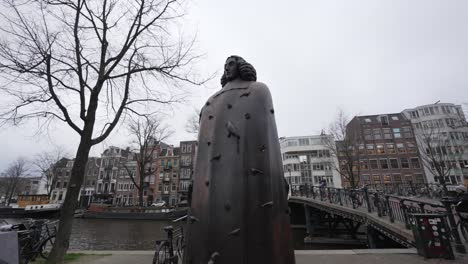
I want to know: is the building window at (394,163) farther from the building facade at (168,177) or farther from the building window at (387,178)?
the building facade at (168,177)

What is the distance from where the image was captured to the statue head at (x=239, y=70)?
8.24 ft

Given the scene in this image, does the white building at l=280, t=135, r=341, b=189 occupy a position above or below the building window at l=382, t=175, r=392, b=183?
above

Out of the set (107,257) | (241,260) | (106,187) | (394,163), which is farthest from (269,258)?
(106,187)

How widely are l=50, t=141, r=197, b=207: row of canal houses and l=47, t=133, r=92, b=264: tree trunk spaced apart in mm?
39379

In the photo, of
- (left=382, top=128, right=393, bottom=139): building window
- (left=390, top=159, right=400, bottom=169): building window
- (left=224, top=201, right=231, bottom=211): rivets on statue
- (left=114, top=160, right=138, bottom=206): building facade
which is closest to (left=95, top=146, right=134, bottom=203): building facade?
(left=114, top=160, right=138, bottom=206): building facade

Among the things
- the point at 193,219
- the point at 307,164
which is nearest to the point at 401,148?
the point at 307,164

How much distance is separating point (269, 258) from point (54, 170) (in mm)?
66216

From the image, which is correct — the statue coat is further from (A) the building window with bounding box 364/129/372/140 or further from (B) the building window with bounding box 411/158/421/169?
(B) the building window with bounding box 411/158/421/169

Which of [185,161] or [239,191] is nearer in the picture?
[239,191]

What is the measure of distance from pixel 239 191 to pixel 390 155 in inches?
2023

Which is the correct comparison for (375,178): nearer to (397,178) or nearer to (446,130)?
(397,178)

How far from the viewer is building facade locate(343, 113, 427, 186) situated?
40.6m

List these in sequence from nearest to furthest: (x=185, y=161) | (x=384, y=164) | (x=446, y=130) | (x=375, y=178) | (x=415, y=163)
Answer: (x=446, y=130)
(x=415, y=163)
(x=375, y=178)
(x=384, y=164)
(x=185, y=161)

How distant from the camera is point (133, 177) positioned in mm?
50219
